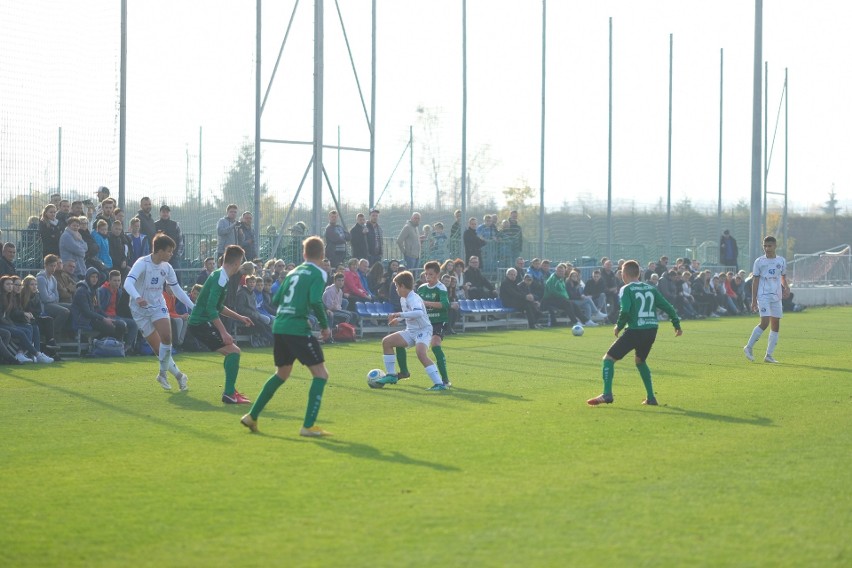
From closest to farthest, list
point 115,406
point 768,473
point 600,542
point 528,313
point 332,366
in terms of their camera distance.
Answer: point 600,542 → point 768,473 → point 115,406 → point 332,366 → point 528,313

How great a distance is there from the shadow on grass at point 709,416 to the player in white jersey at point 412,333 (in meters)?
3.15

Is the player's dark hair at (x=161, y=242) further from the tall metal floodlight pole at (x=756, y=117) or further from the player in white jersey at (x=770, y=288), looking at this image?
the tall metal floodlight pole at (x=756, y=117)

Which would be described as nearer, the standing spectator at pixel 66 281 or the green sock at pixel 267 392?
the green sock at pixel 267 392

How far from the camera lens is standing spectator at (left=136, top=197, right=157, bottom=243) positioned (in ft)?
71.1

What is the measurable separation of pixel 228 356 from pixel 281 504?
18.7ft

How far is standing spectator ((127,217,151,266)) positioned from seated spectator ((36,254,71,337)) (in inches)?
78.5

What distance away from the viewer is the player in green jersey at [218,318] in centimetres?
1262

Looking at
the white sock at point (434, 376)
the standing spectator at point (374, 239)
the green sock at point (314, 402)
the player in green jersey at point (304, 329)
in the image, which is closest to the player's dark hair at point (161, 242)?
the white sock at point (434, 376)

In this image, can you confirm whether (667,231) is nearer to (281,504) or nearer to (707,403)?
(707,403)

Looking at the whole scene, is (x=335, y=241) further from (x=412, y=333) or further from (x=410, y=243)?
(x=412, y=333)

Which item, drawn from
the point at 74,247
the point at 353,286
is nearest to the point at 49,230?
the point at 74,247

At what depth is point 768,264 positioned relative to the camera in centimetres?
1892

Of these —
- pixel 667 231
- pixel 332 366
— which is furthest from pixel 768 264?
pixel 667 231

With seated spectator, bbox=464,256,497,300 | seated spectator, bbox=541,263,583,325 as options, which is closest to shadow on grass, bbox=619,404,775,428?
seated spectator, bbox=464,256,497,300
